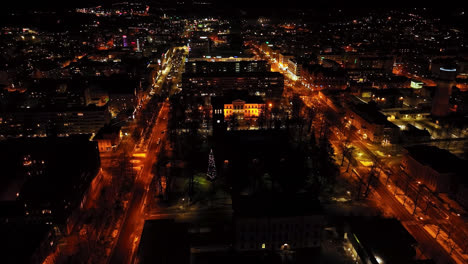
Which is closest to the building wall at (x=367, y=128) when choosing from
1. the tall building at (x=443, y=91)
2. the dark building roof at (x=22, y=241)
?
the tall building at (x=443, y=91)

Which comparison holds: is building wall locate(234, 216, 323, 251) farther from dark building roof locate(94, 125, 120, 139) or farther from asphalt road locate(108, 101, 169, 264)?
dark building roof locate(94, 125, 120, 139)

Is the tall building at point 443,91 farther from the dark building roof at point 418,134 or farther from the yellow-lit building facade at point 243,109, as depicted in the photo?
the yellow-lit building facade at point 243,109

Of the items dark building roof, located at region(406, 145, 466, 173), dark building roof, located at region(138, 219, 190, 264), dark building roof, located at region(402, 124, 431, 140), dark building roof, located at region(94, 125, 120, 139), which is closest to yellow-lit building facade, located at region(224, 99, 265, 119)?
dark building roof, located at region(94, 125, 120, 139)

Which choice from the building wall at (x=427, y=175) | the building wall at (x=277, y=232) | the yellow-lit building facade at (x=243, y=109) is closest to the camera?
the building wall at (x=277, y=232)

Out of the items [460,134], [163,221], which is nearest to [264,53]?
[460,134]

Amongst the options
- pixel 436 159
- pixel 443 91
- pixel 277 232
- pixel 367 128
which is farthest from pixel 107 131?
pixel 443 91

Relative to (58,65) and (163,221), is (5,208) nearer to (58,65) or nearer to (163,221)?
(163,221)

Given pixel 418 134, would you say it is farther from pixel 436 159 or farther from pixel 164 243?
pixel 164 243
